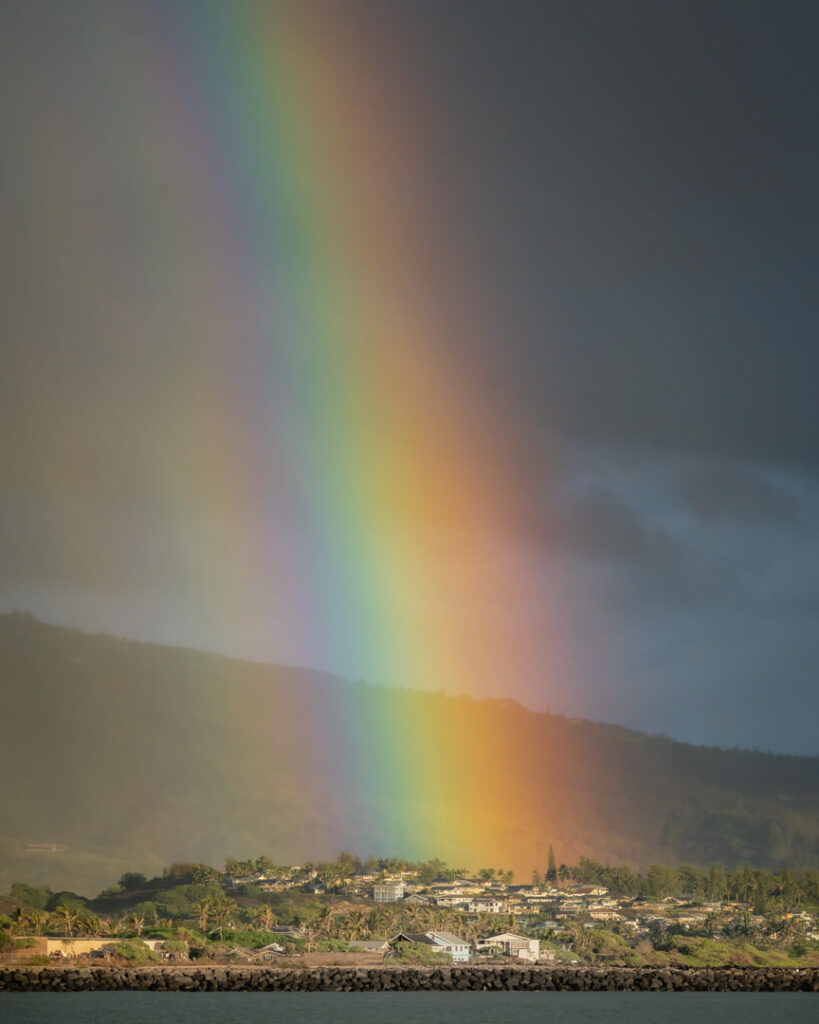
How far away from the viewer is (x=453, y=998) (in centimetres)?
12019

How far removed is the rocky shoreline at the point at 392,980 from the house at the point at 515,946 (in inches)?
750

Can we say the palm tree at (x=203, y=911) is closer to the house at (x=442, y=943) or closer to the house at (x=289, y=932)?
the house at (x=289, y=932)

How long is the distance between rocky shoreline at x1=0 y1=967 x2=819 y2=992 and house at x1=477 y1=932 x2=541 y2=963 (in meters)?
19.0

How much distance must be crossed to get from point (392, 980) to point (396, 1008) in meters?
27.7

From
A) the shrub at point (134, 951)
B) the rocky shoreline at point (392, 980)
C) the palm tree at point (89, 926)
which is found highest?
the palm tree at point (89, 926)

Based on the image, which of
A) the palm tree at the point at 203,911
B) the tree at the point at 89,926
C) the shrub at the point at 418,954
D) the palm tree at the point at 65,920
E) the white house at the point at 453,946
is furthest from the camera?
the palm tree at the point at 203,911

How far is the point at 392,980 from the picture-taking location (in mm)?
133250

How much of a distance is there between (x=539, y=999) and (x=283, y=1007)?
93.5 feet

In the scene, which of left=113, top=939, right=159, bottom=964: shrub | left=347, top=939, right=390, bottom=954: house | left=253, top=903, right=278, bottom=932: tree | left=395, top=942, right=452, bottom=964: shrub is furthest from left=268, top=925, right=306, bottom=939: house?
left=113, top=939, right=159, bottom=964: shrub

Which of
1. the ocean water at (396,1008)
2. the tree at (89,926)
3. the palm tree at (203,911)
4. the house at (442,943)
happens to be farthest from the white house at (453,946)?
the tree at (89,926)

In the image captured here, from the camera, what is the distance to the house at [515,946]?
6904 inches

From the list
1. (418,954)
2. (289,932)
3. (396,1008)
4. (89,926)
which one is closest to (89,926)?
(89,926)

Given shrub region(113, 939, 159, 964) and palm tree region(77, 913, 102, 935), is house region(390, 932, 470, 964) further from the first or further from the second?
palm tree region(77, 913, 102, 935)

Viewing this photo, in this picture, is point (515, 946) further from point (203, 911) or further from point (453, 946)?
point (203, 911)
